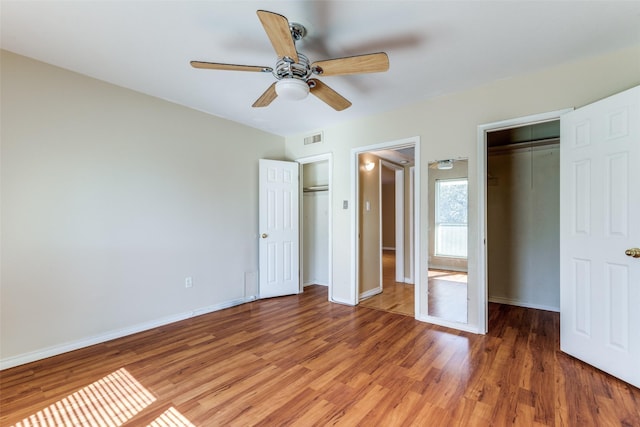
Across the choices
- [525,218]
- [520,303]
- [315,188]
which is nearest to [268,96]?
[315,188]

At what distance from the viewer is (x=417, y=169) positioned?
3.40m

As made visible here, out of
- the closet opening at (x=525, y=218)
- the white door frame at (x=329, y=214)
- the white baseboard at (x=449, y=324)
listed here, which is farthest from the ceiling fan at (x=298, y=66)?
the white baseboard at (x=449, y=324)

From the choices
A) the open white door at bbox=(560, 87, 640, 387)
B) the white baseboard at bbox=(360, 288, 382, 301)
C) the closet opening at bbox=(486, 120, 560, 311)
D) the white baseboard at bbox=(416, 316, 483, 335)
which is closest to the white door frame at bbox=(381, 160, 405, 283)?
the white baseboard at bbox=(360, 288, 382, 301)

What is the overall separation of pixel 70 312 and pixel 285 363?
6.96ft

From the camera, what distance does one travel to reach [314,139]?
174 inches

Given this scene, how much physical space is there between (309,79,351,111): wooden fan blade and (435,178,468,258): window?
156cm

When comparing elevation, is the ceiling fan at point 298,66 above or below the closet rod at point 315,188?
above

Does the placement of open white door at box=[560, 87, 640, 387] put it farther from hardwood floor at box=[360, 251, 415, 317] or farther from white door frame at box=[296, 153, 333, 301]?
white door frame at box=[296, 153, 333, 301]

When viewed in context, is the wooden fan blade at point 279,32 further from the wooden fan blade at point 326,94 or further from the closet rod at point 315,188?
the closet rod at point 315,188

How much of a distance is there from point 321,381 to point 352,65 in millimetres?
2318

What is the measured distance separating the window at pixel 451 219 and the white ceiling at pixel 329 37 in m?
1.10

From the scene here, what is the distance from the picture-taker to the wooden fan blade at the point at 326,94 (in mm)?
2201

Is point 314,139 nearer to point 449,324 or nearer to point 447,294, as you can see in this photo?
point 447,294

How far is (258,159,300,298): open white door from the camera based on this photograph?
170 inches
